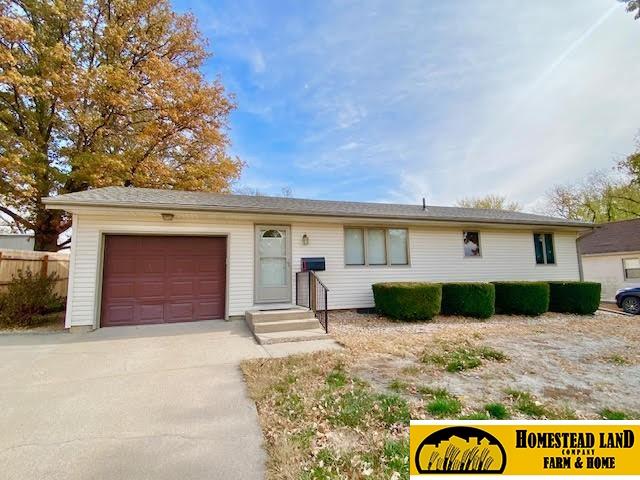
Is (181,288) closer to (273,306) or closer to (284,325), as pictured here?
(273,306)

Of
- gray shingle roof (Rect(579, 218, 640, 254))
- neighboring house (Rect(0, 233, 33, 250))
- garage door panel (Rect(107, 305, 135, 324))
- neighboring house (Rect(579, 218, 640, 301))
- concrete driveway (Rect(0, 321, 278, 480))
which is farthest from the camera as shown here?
neighboring house (Rect(0, 233, 33, 250))

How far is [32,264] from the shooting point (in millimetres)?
8172

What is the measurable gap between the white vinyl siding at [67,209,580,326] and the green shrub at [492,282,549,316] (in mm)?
1156

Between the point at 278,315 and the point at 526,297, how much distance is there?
703cm

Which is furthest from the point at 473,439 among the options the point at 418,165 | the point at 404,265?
the point at 418,165

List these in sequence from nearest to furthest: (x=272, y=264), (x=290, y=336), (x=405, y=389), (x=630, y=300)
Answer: (x=405, y=389)
(x=290, y=336)
(x=272, y=264)
(x=630, y=300)

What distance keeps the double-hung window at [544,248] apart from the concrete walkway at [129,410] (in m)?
9.22

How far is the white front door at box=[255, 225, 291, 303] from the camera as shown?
7.46 m

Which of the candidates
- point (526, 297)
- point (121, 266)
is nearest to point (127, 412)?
point (121, 266)

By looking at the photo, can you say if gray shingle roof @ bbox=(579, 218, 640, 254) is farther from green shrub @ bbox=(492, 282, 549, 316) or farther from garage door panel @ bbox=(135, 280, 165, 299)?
garage door panel @ bbox=(135, 280, 165, 299)

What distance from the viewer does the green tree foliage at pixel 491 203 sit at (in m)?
25.2

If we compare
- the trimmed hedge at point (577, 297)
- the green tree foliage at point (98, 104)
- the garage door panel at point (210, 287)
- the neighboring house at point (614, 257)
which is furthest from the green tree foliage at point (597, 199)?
the green tree foliage at point (98, 104)

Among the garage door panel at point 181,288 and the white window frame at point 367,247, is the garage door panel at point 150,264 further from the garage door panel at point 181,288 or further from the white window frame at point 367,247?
the white window frame at point 367,247

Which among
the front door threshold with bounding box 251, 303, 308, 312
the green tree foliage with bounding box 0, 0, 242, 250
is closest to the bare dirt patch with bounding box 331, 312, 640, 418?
the front door threshold with bounding box 251, 303, 308, 312
